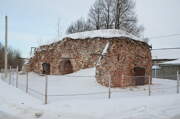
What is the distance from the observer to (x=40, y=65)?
2155 centimetres

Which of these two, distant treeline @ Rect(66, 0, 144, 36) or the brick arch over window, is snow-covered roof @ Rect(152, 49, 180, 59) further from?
the brick arch over window

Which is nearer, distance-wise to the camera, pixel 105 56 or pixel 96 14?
pixel 105 56

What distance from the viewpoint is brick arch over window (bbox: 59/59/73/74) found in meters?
19.0

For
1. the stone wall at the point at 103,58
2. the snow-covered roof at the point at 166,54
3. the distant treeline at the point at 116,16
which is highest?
the distant treeline at the point at 116,16

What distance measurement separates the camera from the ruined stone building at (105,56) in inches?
532

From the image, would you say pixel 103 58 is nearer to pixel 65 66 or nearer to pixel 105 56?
pixel 105 56

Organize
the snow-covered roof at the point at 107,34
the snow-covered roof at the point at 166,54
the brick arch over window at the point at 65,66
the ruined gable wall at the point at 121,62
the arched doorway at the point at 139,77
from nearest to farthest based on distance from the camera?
the ruined gable wall at the point at 121,62, the snow-covered roof at the point at 107,34, the arched doorway at the point at 139,77, the brick arch over window at the point at 65,66, the snow-covered roof at the point at 166,54

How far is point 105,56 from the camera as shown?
13406mm

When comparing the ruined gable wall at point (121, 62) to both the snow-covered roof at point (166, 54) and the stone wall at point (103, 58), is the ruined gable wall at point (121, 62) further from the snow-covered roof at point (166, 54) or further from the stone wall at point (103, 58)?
the snow-covered roof at point (166, 54)

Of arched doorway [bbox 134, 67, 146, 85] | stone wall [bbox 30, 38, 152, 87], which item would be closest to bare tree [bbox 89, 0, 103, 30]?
stone wall [bbox 30, 38, 152, 87]

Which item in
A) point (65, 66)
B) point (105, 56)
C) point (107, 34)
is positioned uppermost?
point (107, 34)

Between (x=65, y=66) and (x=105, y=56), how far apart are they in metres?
6.84

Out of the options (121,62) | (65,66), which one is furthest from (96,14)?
(121,62)

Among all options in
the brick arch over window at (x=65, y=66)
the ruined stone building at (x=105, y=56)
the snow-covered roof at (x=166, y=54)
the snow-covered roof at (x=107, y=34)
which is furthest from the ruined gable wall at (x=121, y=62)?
the snow-covered roof at (x=166, y=54)
